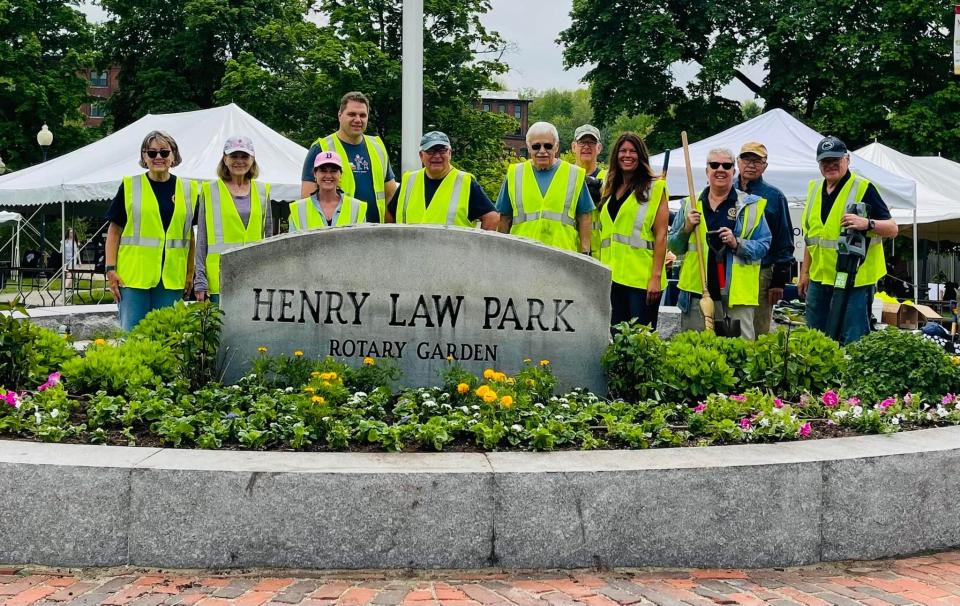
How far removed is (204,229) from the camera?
22.5 feet

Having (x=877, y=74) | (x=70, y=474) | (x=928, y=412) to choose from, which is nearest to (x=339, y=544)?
(x=70, y=474)

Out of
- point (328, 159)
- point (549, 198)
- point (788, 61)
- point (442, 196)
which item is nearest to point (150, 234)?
point (328, 159)

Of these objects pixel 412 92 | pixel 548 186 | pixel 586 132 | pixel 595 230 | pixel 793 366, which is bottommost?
pixel 793 366

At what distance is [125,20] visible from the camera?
38.2 metres

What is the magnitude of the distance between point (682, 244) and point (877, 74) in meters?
26.7

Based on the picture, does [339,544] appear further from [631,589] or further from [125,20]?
[125,20]

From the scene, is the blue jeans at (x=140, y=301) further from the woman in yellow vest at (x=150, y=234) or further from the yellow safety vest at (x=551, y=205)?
the yellow safety vest at (x=551, y=205)

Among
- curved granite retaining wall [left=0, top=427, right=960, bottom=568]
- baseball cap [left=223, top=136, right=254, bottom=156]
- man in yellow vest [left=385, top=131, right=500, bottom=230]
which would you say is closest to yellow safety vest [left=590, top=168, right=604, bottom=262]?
man in yellow vest [left=385, top=131, right=500, bottom=230]

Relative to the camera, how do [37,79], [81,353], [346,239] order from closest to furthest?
[346,239], [81,353], [37,79]

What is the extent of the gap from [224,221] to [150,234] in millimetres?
570

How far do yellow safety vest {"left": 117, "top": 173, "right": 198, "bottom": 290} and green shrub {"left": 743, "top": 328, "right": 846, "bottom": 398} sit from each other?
395 cm

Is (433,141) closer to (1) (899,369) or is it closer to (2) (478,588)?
(1) (899,369)

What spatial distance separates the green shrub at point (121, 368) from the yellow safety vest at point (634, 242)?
2968mm

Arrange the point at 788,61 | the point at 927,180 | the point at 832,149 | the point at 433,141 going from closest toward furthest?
the point at 433,141 → the point at 832,149 → the point at 927,180 → the point at 788,61
